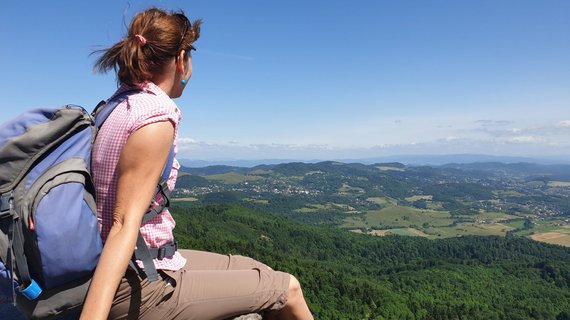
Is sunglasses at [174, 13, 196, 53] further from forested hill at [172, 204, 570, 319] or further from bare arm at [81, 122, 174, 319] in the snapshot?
forested hill at [172, 204, 570, 319]

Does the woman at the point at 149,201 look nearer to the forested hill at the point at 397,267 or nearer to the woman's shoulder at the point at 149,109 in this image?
the woman's shoulder at the point at 149,109

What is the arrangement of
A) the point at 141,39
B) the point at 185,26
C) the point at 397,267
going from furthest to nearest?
the point at 397,267, the point at 185,26, the point at 141,39

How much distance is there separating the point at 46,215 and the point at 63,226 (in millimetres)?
109

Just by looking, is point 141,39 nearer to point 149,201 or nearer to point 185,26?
point 185,26

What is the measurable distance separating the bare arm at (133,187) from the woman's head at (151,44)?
0.60 metres

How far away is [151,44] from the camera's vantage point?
2.79 metres

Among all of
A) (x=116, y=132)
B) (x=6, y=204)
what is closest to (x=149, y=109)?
(x=116, y=132)

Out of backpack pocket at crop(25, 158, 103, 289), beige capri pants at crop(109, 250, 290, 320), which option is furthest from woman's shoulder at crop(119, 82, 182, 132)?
beige capri pants at crop(109, 250, 290, 320)

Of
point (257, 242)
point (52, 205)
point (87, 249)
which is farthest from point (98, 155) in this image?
point (257, 242)

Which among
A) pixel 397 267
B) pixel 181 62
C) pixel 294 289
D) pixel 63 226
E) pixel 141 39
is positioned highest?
pixel 141 39

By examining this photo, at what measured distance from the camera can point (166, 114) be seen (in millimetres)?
2566

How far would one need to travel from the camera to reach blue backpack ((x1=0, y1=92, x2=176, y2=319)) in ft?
7.13

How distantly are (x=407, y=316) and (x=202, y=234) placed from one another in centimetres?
5969

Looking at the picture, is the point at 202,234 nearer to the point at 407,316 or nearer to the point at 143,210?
the point at 407,316
